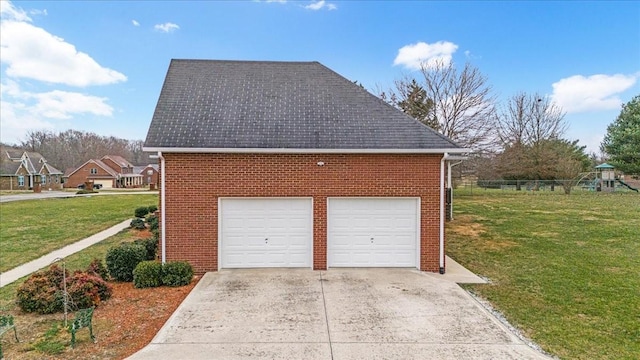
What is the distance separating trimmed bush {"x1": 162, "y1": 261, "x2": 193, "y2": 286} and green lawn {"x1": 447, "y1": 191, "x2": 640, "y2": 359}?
673 cm

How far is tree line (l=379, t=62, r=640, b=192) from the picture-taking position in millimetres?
28125

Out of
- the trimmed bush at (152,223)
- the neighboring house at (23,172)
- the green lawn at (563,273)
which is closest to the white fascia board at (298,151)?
the green lawn at (563,273)

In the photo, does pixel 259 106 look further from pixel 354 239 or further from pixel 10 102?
pixel 10 102

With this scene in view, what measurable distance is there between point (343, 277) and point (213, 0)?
13.1 metres

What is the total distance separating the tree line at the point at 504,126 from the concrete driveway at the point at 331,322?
73.7 ft

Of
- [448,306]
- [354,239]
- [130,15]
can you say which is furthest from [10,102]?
[448,306]

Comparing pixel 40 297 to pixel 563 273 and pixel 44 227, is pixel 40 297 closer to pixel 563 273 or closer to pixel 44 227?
pixel 563 273

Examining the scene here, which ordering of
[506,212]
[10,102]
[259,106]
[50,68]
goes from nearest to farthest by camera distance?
[259,106]
[506,212]
[50,68]
[10,102]

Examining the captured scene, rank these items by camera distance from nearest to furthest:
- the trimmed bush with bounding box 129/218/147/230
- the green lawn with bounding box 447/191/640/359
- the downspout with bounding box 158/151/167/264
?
1. the green lawn with bounding box 447/191/640/359
2. the downspout with bounding box 158/151/167/264
3. the trimmed bush with bounding box 129/218/147/230

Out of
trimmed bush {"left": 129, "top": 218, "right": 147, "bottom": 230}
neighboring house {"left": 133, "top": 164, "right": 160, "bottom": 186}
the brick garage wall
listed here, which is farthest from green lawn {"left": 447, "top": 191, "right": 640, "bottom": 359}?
neighboring house {"left": 133, "top": 164, "right": 160, "bottom": 186}

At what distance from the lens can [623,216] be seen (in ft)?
62.8

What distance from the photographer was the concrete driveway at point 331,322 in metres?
5.16

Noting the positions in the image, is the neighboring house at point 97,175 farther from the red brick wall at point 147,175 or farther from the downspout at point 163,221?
the downspout at point 163,221

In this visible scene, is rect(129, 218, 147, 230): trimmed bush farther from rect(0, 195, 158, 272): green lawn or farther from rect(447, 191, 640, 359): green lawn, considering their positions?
rect(447, 191, 640, 359): green lawn
